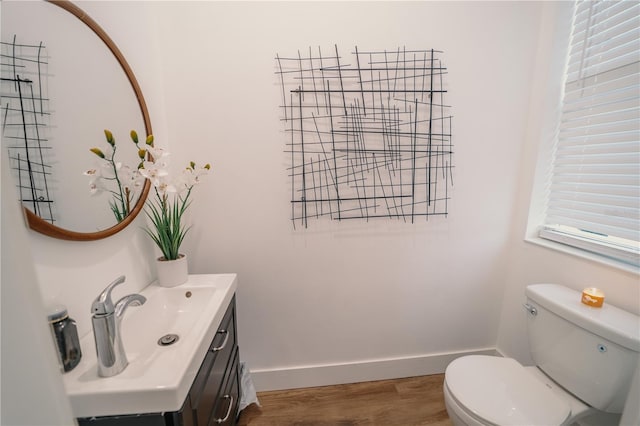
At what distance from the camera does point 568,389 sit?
1.12 metres

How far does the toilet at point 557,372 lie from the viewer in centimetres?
99

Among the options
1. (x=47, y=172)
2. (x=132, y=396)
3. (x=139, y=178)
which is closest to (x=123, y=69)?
(x=139, y=178)

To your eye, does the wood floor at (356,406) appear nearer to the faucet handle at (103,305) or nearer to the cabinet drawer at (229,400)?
the cabinet drawer at (229,400)

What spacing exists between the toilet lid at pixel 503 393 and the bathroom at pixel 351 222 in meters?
0.47

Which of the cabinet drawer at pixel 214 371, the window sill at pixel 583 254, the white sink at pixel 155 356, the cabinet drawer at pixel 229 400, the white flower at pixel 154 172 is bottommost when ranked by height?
the cabinet drawer at pixel 229 400

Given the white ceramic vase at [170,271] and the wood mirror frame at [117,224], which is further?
the white ceramic vase at [170,271]

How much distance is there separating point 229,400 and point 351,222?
3.35ft

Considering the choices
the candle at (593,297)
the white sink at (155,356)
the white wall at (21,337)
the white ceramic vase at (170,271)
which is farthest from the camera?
the white ceramic vase at (170,271)

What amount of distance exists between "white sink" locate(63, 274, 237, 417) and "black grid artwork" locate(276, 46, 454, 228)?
0.63 meters

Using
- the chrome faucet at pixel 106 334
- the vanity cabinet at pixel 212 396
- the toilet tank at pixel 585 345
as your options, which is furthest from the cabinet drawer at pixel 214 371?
the toilet tank at pixel 585 345

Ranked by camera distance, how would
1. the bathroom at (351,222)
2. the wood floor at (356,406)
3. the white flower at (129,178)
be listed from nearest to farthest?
the white flower at (129,178) → the bathroom at (351,222) → the wood floor at (356,406)

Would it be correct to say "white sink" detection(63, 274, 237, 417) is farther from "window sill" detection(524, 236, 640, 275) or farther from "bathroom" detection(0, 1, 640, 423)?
"window sill" detection(524, 236, 640, 275)

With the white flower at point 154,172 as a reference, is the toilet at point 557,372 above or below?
below

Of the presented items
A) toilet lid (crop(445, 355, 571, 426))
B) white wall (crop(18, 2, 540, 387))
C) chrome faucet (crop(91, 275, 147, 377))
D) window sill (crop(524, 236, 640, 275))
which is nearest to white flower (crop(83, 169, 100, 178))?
white wall (crop(18, 2, 540, 387))
